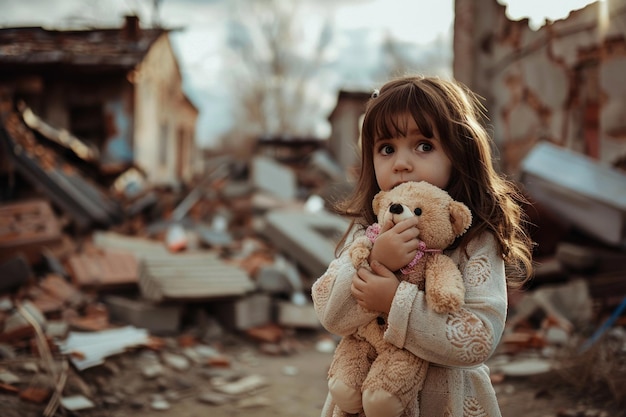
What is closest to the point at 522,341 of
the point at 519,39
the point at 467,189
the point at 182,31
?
the point at 467,189

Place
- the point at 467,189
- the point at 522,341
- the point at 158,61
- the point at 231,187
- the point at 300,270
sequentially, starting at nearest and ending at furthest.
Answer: the point at 467,189 < the point at 522,341 < the point at 300,270 < the point at 231,187 < the point at 158,61

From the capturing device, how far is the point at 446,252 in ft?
5.88

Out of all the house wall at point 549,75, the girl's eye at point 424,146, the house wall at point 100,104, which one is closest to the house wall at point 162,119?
the house wall at point 100,104

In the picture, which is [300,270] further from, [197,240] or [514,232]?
[514,232]

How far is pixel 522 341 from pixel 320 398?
6.41ft

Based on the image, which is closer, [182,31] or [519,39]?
[519,39]

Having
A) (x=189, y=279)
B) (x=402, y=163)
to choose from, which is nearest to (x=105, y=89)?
(x=189, y=279)

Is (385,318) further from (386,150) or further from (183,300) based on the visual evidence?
(183,300)

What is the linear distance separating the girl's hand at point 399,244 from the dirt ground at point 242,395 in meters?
2.63

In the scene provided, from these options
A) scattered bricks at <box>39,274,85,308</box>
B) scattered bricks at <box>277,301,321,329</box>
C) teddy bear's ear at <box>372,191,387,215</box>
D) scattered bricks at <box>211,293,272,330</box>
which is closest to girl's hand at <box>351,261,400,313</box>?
teddy bear's ear at <box>372,191,387,215</box>

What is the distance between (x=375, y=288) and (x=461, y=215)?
354mm

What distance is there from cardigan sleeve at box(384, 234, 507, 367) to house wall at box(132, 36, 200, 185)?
11.8m

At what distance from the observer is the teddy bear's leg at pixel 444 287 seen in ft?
5.17

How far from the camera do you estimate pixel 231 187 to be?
1146 cm
